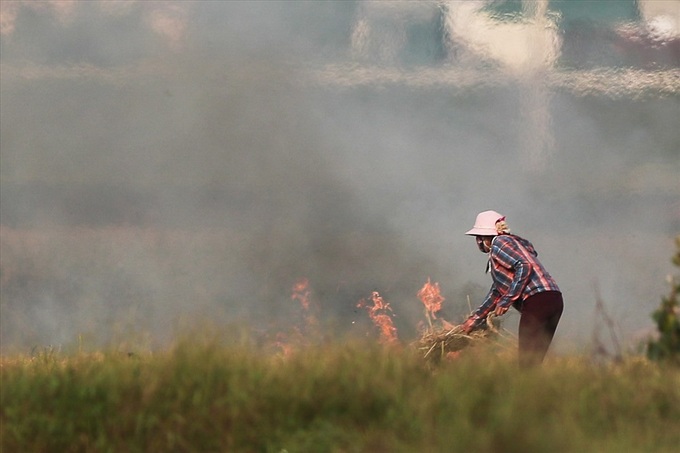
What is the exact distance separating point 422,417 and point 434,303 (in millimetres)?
3740

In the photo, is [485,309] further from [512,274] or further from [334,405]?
[334,405]

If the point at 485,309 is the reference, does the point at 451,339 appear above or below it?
below

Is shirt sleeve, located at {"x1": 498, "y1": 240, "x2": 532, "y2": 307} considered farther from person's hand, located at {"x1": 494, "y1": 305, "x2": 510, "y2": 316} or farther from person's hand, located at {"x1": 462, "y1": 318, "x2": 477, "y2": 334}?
person's hand, located at {"x1": 462, "y1": 318, "x2": 477, "y2": 334}

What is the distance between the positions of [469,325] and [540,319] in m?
0.59

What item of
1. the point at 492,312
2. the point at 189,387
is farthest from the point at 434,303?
the point at 189,387

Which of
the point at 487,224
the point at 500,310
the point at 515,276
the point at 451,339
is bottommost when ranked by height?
the point at 451,339

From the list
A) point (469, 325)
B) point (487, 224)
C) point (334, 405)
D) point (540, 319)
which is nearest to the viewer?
point (334, 405)

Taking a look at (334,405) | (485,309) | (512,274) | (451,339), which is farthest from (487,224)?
(334,405)

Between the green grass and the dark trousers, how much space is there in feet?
4.41

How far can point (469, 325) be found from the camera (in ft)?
31.4

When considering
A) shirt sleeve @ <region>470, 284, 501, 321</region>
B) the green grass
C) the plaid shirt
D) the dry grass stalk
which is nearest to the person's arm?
the plaid shirt

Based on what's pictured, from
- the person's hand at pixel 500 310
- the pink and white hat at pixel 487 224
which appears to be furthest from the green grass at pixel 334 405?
the pink and white hat at pixel 487 224

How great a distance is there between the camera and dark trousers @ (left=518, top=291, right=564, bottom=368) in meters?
9.30

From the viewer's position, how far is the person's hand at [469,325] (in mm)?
9570
